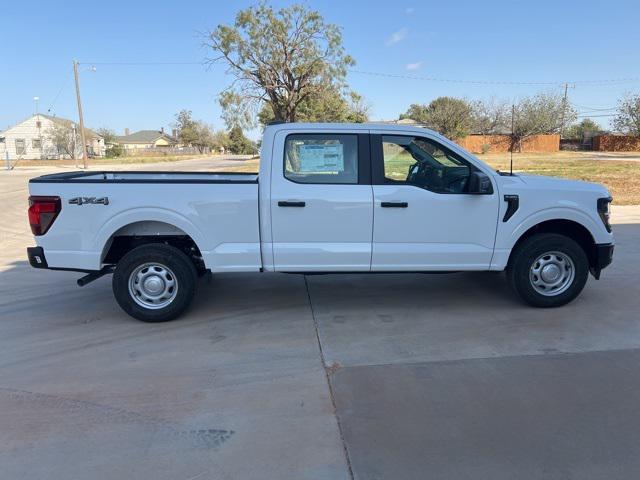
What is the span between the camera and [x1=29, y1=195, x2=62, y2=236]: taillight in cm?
484

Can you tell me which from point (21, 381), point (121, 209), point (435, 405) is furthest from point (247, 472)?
point (121, 209)

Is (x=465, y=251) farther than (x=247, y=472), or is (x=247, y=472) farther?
(x=465, y=251)

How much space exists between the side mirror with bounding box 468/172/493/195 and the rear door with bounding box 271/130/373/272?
3.19 feet

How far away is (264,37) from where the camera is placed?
27.8 meters

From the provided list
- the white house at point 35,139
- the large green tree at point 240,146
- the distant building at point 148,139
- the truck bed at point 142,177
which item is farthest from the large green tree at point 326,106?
the distant building at point 148,139

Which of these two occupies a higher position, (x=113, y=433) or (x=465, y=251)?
(x=465, y=251)

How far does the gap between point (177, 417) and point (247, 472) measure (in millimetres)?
798

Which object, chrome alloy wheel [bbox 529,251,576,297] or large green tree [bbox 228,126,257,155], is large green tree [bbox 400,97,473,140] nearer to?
large green tree [bbox 228,126,257,155]

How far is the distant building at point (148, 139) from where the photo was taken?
12156 cm

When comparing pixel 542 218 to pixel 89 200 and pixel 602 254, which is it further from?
pixel 89 200

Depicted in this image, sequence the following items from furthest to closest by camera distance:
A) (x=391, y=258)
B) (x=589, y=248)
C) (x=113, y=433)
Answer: (x=589, y=248) → (x=391, y=258) → (x=113, y=433)

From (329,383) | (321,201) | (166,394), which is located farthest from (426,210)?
(166,394)

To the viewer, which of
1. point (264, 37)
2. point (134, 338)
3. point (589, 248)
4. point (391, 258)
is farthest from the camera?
point (264, 37)

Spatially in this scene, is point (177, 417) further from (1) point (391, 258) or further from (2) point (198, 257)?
(1) point (391, 258)
